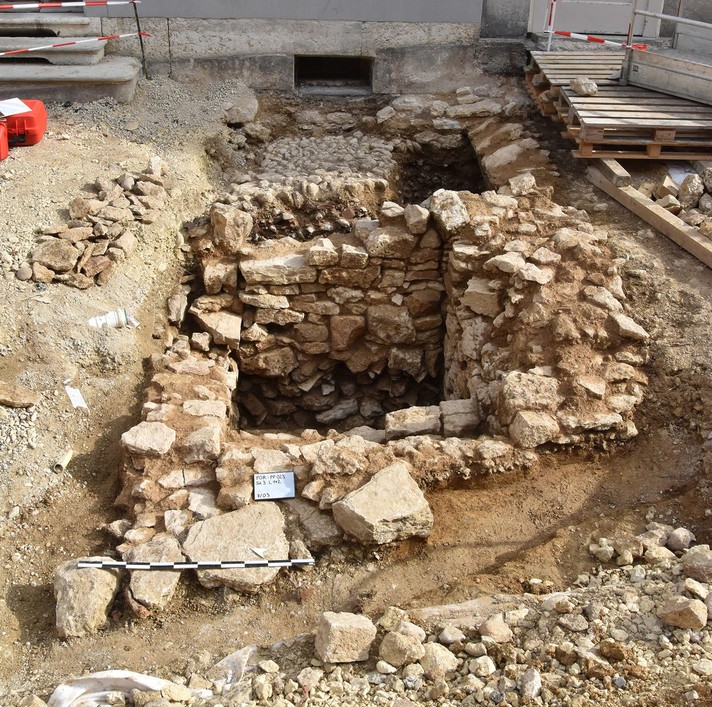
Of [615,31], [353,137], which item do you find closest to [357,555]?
[353,137]

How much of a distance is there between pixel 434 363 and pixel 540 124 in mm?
3179

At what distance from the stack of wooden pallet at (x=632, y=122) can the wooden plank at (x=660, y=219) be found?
1.05 ft

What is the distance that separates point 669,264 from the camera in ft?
21.2

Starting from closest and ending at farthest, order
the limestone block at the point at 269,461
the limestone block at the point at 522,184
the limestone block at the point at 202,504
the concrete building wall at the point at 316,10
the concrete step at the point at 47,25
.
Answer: the limestone block at the point at 202,504
the limestone block at the point at 269,461
the limestone block at the point at 522,184
the concrete step at the point at 47,25
the concrete building wall at the point at 316,10

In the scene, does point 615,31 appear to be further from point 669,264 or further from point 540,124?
point 669,264

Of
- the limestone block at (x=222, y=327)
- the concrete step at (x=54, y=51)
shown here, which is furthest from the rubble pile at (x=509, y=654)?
the concrete step at (x=54, y=51)

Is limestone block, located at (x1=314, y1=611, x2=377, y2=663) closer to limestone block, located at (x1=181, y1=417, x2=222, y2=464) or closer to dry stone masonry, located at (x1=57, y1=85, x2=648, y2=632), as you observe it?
dry stone masonry, located at (x1=57, y1=85, x2=648, y2=632)

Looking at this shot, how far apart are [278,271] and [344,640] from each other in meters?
3.92

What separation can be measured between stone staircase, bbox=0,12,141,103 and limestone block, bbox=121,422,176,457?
5190 millimetres

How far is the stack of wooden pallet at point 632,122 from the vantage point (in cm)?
763

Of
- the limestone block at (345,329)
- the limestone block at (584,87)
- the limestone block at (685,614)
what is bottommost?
the limestone block at (345,329)

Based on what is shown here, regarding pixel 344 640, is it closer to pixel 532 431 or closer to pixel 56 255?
pixel 532 431

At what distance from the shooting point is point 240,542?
4.70m

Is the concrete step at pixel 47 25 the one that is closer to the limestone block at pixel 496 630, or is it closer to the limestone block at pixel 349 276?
the limestone block at pixel 349 276
